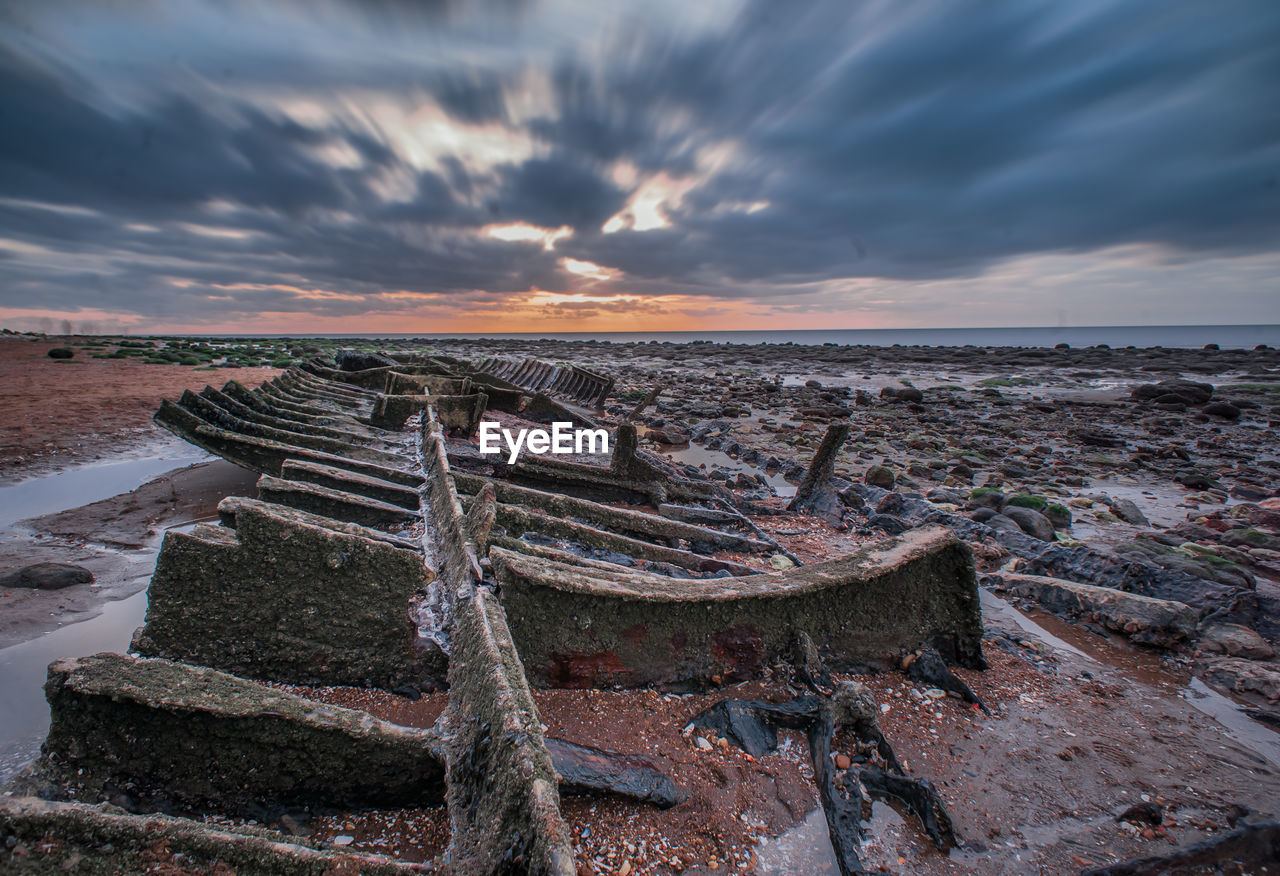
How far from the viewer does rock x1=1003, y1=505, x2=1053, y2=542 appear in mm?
6426

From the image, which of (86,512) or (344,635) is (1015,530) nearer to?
(344,635)

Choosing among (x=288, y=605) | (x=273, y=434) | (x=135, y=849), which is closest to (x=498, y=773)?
(x=135, y=849)

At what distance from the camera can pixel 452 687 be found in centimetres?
211

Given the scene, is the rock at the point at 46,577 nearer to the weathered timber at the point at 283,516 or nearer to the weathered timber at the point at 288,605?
the weathered timber at the point at 283,516

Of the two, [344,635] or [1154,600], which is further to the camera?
[1154,600]

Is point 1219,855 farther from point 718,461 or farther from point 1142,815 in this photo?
point 718,461

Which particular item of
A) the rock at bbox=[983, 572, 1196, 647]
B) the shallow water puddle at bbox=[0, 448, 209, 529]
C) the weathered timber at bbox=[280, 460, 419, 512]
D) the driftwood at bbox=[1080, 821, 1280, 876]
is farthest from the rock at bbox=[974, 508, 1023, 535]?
the shallow water puddle at bbox=[0, 448, 209, 529]

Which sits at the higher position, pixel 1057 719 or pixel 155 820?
pixel 155 820

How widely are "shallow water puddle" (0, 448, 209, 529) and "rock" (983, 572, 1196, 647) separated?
10594 millimetres

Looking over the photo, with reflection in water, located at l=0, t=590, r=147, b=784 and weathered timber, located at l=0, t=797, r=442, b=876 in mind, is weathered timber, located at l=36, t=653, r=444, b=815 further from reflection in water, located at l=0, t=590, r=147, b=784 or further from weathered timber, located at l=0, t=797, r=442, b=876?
reflection in water, located at l=0, t=590, r=147, b=784

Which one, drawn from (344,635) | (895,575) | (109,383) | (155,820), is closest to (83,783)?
(155,820)

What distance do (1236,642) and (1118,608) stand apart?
0.68m

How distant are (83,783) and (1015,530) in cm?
770

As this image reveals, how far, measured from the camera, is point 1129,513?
24.3 ft
